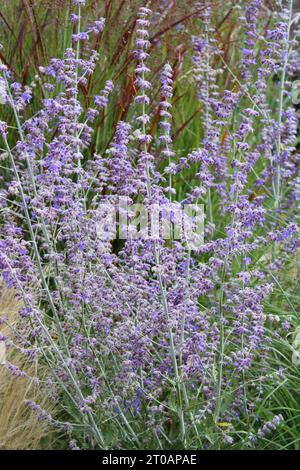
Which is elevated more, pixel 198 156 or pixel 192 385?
pixel 198 156

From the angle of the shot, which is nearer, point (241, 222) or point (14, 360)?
point (241, 222)

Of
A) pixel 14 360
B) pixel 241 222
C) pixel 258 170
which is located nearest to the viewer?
pixel 241 222

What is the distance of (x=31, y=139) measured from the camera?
3.37m

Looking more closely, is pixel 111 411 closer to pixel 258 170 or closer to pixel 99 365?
pixel 99 365

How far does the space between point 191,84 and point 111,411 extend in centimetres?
328

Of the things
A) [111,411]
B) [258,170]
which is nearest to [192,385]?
[111,411]

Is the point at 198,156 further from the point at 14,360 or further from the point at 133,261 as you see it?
the point at 14,360

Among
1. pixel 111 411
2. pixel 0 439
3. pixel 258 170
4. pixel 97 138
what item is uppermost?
pixel 97 138

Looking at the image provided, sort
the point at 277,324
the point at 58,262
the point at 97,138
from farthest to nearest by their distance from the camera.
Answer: the point at 97,138, the point at 277,324, the point at 58,262

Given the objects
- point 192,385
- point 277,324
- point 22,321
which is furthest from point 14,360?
point 277,324

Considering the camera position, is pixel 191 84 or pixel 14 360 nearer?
pixel 14 360

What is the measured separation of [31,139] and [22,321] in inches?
35.4

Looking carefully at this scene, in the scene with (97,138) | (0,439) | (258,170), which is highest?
(97,138)

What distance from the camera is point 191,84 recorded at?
5.96m
